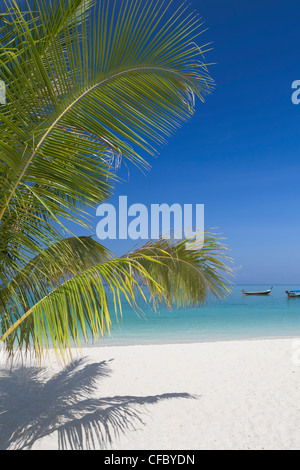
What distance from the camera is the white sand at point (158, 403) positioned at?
13.5 feet

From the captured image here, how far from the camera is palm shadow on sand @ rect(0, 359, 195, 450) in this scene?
164 inches

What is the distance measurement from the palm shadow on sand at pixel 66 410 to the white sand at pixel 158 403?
0.01 metres

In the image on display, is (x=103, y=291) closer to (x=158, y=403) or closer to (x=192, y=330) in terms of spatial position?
(x=158, y=403)

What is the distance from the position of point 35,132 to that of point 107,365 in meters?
6.61

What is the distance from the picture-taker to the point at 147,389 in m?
6.04

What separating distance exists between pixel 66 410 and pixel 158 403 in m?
1.37

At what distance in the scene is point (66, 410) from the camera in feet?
16.9

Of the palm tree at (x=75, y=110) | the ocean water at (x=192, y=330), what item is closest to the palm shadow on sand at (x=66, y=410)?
the palm tree at (x=75, y=110)

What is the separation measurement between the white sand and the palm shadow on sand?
0.05 feet

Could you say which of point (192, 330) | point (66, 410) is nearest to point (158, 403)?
point (66, 410)

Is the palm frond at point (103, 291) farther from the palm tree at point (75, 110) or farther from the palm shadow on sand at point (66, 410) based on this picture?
the palm shadow on sand at point (66, 410)

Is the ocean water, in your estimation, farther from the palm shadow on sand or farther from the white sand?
the palm shadow on sand

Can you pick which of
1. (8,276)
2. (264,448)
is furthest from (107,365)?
(8,276)

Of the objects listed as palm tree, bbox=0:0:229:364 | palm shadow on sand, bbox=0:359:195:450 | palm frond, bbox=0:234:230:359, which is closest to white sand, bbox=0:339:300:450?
palm shadow on sand, bbox=0:359:195:450
